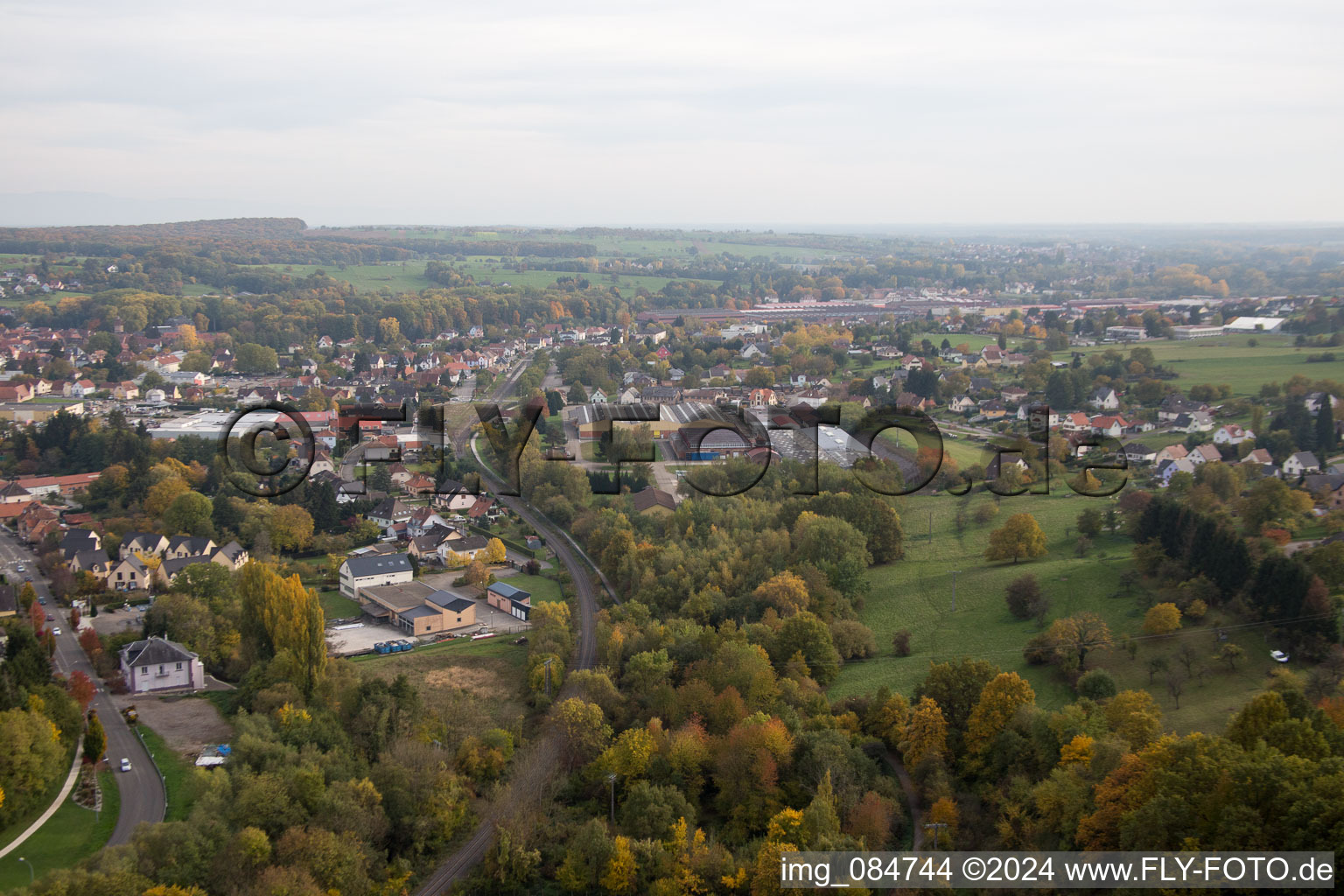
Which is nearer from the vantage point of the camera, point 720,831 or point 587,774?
point 720,831

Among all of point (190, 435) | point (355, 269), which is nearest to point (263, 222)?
point (355, 269)

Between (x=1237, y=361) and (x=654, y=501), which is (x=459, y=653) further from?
(x=1237, y=361)

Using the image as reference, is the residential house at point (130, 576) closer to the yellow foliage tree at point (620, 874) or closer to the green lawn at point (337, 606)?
the green lawn at point (337, 606)

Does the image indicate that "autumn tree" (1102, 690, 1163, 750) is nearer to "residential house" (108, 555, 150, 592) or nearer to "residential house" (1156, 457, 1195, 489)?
"residential house" (1156, 457, 1195, 489)

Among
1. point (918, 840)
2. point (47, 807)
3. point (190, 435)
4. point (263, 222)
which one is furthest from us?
point (263, 222)

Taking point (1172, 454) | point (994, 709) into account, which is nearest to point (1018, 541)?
point (994, 709)

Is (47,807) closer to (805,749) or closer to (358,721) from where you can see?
(358,721)
